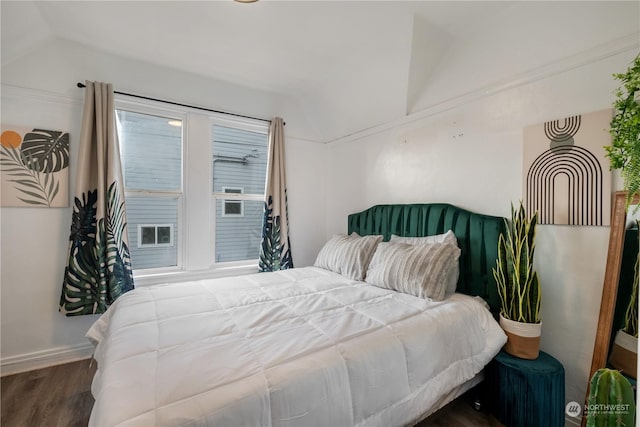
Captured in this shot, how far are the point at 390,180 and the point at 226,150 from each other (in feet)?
6.09

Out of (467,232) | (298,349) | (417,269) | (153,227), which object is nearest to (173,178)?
(153,227)

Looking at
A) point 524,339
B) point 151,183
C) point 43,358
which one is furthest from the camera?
point 151,183

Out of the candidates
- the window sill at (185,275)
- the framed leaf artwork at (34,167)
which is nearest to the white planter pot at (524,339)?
the window sill at (185,275)

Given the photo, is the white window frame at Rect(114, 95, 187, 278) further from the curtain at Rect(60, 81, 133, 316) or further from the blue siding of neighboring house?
the curtain at Rect(60, 81, 133, 316)

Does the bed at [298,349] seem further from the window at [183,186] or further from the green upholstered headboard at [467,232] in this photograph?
the window at [183,186]

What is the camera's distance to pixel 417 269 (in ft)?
6.23

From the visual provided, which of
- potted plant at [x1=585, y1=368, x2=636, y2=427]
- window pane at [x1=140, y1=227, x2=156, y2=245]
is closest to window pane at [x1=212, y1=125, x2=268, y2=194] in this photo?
window pane at [x1=140, y1=227, x2=156, y2=245]

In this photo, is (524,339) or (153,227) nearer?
(524,339)

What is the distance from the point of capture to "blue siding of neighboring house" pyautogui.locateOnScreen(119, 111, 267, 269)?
265 cm

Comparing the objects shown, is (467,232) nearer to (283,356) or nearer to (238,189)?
(283,356)

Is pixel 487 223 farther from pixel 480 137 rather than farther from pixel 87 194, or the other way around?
pixel 87 194

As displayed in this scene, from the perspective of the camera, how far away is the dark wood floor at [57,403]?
163 cm

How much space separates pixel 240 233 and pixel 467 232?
7.74 ft

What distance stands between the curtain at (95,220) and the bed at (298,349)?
728 millimetres
